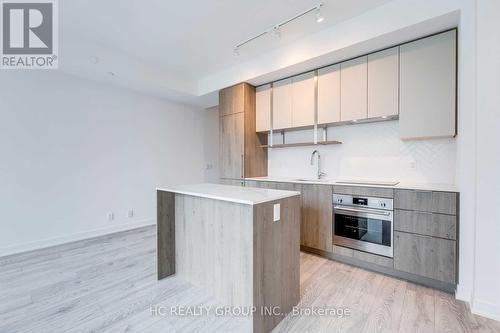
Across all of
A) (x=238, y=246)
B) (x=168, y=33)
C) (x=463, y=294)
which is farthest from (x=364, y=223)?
(x=168, y=33)

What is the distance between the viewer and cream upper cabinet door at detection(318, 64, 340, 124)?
2996 millimetres

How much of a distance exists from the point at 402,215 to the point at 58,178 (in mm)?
4659

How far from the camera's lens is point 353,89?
9.35ft

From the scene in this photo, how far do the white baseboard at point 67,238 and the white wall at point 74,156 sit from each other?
1cm

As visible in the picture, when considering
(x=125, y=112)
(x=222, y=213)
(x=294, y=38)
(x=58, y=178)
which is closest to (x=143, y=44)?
(x=125, y=112)

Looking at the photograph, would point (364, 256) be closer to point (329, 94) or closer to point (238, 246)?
point (238, 246)

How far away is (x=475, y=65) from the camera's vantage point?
1.87m

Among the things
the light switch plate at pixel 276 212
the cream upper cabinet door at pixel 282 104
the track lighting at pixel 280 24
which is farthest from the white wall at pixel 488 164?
the cream upper cabinet door at pixel 282 104

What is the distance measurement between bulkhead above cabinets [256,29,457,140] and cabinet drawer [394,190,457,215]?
644mm

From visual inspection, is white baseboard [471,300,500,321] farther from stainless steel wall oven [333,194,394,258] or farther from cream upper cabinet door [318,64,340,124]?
cream upper cabinet door [318,64,340,124]

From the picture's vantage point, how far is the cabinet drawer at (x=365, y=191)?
2.40 metres

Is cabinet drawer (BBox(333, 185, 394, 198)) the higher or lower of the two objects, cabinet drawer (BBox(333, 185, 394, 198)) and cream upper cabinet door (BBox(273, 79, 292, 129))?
the lower

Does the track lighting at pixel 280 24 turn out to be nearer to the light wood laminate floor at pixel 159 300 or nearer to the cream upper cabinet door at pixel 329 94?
the cream upper cabinet door at pixel 329 94

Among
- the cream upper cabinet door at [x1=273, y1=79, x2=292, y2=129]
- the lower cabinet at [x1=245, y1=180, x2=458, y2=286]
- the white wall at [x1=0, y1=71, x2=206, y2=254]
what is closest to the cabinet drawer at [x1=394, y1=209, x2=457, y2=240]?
the lower cabinet at [x1=245, y1=180, x2=458, y2=286]
